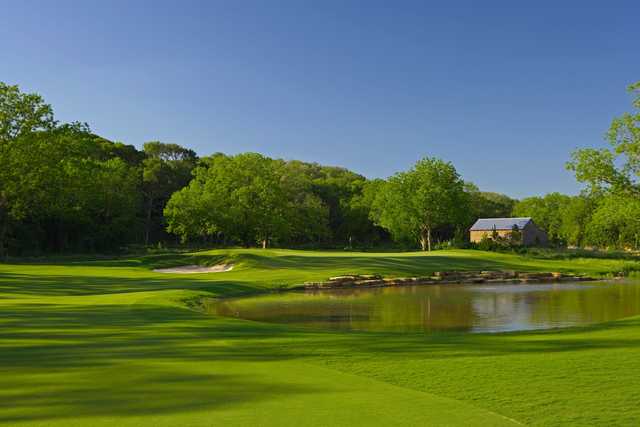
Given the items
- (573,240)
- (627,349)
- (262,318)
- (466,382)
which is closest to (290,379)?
(466,382)

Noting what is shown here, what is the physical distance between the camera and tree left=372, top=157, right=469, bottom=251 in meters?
80.3

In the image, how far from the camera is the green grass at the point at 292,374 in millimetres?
7195

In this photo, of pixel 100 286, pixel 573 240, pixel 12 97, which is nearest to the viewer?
pixel 100 286

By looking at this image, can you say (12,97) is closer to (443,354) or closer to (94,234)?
(94,234)

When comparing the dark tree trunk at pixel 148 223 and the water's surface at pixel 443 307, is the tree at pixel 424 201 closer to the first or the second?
the dark tree trunk at pixel 148 223

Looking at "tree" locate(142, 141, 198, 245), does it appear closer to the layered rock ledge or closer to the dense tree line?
the dense tree line

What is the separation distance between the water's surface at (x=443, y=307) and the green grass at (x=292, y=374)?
476cm

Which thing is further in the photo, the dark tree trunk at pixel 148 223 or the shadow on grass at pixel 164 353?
the dark tree trunk at pixel 148 223

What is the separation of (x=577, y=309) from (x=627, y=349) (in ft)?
46.9

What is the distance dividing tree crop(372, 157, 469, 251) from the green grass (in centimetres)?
6331

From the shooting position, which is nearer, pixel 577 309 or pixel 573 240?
pixel 577 309

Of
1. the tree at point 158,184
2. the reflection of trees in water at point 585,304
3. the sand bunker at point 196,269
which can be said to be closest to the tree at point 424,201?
the tree at point 158,184

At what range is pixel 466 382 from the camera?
895cm

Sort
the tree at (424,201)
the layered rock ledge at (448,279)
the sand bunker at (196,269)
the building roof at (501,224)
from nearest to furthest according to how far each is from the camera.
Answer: the layered rock ledge at (448,279) < the sand bunker at (196,269) < the tree at (424,201) < the building roof at (501,224)
